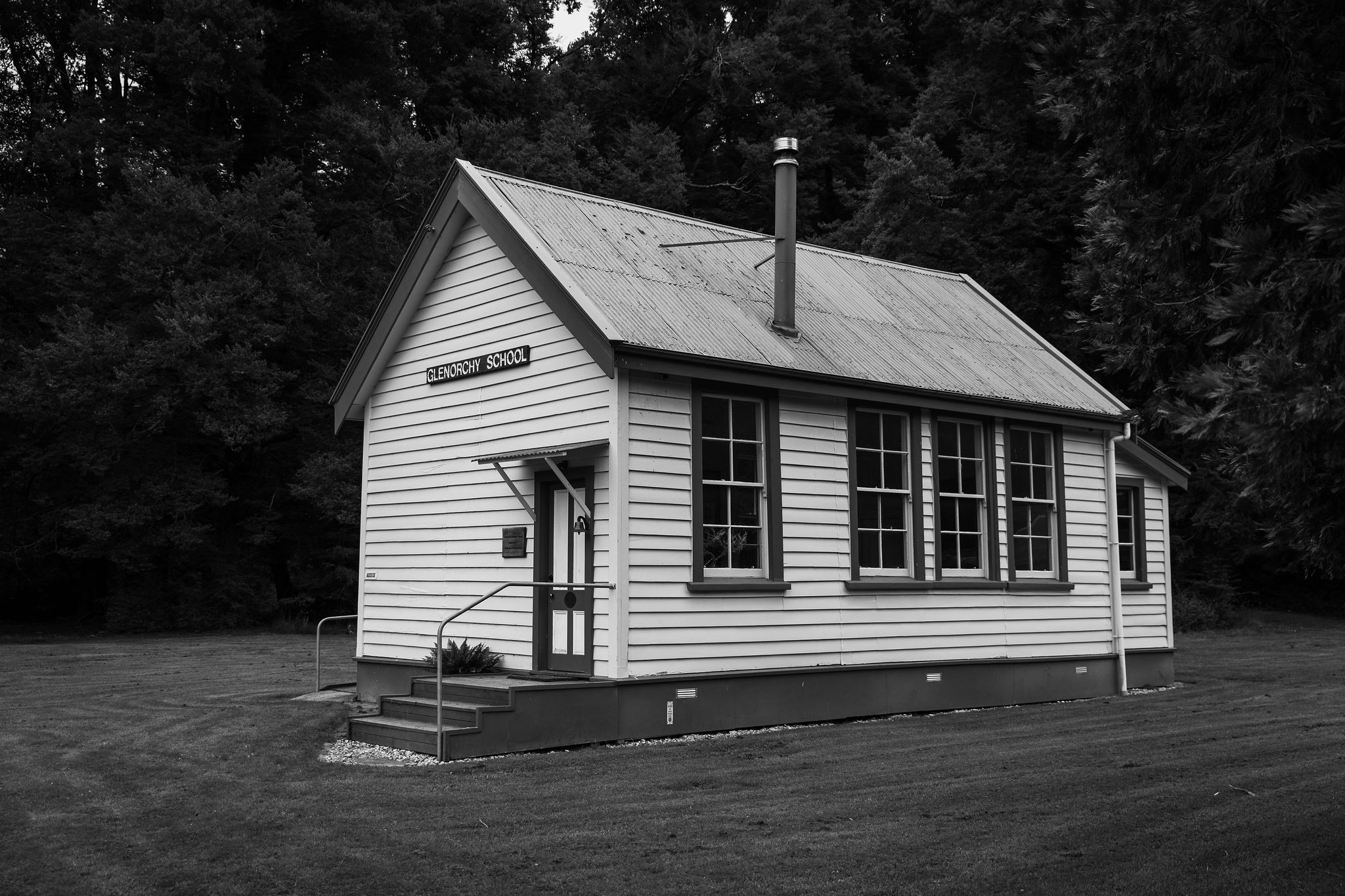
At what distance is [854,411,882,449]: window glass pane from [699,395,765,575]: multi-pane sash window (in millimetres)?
1707

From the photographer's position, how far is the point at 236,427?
1215 inches

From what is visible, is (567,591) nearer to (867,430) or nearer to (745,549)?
(745,549)

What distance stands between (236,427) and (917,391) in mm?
20022

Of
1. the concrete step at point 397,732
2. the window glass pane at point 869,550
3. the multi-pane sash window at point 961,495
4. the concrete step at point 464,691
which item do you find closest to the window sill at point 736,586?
the window glass pane at point 869,550

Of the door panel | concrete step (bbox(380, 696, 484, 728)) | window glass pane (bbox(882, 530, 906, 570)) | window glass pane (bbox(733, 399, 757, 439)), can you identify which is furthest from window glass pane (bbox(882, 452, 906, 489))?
concrete step (bbox(380, 696, 484, 728))

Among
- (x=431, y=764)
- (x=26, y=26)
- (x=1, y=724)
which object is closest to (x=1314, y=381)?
(x=431, y=764)

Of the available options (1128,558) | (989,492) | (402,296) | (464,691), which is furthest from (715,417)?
(1128,558)

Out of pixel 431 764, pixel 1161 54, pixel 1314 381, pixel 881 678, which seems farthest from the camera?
pixel 881 678

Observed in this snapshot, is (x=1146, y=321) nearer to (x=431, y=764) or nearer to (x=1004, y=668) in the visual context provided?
(x=431, y=764)

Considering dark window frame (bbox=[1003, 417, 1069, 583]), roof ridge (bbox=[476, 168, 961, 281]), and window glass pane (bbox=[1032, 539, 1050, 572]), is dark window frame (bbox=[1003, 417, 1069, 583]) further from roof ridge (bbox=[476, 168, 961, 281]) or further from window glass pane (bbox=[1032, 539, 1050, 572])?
roof ridge (bbox=[476, 168, 961, 281])

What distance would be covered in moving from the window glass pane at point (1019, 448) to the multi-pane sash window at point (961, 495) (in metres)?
0.65

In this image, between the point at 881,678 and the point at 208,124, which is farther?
the point at 208,124

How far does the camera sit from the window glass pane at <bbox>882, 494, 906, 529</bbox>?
1593 centimetres

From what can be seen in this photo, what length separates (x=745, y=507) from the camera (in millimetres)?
14367
